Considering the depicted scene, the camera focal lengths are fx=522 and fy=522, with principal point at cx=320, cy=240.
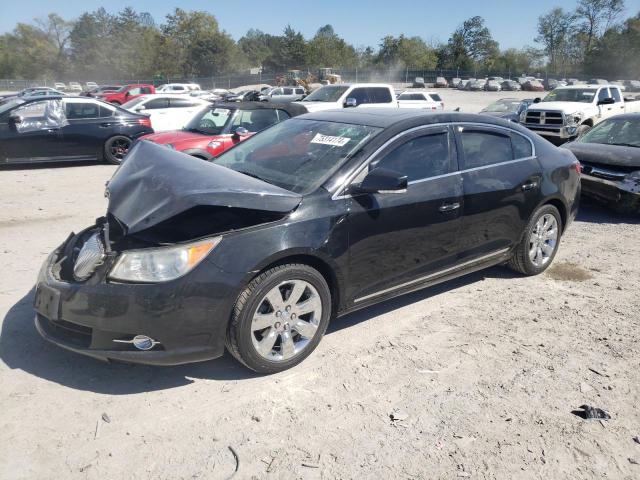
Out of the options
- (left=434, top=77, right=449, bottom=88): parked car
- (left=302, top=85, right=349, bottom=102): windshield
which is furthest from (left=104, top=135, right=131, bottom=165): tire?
(left=434, top=77, right=449, bottom=88): parked car

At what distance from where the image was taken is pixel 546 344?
3.89 metres

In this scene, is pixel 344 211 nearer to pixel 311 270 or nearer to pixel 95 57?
pixel 311 270

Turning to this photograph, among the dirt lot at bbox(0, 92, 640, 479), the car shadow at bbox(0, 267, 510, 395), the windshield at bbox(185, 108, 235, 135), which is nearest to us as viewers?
the dirt lot at bbox(0, 92, 640, 479)

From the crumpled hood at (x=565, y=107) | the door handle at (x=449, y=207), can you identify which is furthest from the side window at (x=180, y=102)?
the door handle at (x=449, y=207)

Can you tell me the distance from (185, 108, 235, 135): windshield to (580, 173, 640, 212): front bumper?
5739 millimetres

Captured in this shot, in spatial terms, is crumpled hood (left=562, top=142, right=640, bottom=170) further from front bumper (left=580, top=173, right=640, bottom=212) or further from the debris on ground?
the debris on ground

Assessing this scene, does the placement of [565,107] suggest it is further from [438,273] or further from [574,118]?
[438,273]

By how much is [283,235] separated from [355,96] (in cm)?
1328

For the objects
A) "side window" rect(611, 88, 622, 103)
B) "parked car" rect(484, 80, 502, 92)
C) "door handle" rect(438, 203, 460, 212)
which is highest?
"parked car" rect(484, 80, 502, 92)

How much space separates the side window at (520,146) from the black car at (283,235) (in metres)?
0.04

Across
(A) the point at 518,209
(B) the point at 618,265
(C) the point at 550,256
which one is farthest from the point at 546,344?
(B) the point at 618,265

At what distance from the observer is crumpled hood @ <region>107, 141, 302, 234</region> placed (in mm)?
3158

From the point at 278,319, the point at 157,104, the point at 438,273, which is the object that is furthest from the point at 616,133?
the point at 157,104

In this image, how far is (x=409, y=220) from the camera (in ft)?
12.9
